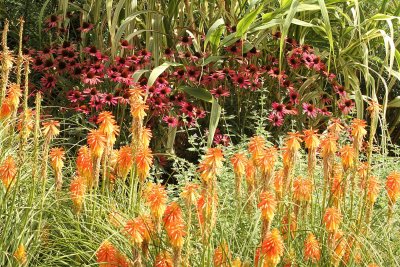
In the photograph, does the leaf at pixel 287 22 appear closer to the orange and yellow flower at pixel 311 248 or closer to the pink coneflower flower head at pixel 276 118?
the pink coneflower flower head at pixel 276 118

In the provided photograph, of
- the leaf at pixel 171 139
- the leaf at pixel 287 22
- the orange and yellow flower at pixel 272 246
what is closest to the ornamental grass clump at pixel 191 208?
the orange and yellow flower at pixel 272 246

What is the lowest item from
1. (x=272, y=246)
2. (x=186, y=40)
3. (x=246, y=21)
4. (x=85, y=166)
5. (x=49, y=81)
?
(x=272, y=246)

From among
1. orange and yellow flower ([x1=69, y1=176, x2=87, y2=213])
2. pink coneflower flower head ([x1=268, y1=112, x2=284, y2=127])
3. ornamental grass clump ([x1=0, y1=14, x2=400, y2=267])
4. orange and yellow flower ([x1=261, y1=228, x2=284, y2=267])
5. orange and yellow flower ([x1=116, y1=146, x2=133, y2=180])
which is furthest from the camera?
pink coneflower flower head ([x1=268, y1=112, x2=284, y2=127])

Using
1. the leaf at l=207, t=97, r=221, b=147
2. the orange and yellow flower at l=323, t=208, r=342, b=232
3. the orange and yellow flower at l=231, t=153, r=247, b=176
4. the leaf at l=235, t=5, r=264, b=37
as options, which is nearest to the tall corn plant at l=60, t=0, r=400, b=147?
the leaf at l=235, t=5, r=264, b=37

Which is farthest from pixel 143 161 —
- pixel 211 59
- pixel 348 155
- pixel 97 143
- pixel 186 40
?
pixel 186 40

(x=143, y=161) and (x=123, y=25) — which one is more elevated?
(x=123, y=25)

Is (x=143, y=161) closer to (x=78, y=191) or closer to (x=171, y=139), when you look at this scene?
(x=78, y=191)

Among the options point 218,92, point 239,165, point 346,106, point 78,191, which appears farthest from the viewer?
point 346,106

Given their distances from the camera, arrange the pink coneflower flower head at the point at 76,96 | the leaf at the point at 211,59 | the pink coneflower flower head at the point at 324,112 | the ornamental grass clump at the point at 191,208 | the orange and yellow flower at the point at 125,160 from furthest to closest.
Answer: the pink coneflower flower head at the point at 324,112 → the leaf at the point at 211,59 → the pink coneflower flower head at the point at 76,96 → the orange and yellow flower at the point at 125,160 → the ornamental grass clump at the point at 191,208

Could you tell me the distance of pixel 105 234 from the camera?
9.37 ft

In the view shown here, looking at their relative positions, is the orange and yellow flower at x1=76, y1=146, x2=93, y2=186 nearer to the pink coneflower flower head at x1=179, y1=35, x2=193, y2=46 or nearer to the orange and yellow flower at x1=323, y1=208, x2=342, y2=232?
the orange and yellow flower at x1=323, y1=208, x2=342, y2=232

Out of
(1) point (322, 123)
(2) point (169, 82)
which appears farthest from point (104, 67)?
(1) point (322, 123)

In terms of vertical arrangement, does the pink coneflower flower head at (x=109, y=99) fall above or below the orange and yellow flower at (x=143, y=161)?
above

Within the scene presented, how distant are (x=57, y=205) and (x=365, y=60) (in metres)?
2.64
